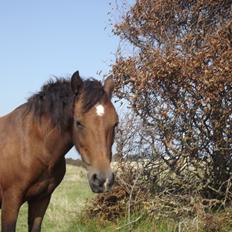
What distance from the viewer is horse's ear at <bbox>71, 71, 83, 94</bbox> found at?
4707 mm

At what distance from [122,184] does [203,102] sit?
185 centimetres

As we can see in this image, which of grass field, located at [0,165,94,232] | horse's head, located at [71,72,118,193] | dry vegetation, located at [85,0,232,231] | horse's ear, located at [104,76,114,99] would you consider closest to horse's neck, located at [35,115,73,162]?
horse's head, located at [71,72,118,193]

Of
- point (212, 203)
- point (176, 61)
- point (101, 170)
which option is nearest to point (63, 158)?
point (101, 170)

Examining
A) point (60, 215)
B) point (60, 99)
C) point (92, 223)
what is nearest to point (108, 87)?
point (60, 99)

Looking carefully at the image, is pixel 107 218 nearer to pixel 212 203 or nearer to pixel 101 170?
pixel 212 203

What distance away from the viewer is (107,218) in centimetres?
720

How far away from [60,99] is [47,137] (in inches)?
17.2

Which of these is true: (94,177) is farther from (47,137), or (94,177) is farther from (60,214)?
(60,214)

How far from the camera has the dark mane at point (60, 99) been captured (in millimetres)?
4629

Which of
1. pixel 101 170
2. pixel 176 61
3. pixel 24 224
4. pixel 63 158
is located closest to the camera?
pixel 101 170

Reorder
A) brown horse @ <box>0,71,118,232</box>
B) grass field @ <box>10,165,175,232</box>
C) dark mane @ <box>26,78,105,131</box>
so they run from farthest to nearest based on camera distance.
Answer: grass field @ <box>10,165,175,232</box>
dark mane @ <box>26,78,105,131</box>
brown horse @ <box>0,71,118,232</box>

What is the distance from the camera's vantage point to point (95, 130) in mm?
4402

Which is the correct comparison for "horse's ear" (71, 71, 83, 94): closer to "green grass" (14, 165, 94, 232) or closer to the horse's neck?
the horse's neck

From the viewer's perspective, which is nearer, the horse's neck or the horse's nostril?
the horse's nostril
